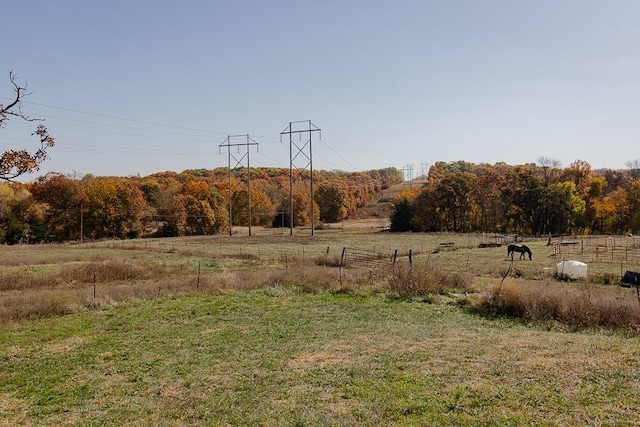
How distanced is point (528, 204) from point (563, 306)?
7175 cm

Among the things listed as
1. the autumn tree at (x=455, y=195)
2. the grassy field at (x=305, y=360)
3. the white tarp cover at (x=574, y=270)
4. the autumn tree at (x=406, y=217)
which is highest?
the autumn tree at (x=455, y=195)

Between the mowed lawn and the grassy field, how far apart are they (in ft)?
0.17

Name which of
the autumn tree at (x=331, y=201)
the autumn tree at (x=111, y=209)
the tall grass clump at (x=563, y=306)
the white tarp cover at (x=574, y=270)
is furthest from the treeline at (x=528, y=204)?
the tall grass clump at (x=563, y=306)

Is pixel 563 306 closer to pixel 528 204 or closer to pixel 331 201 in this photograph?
pixel 528 204

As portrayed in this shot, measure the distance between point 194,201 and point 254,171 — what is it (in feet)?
321

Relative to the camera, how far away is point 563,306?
1916cm

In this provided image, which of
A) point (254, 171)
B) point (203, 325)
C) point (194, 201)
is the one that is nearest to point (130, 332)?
point (203, 325)

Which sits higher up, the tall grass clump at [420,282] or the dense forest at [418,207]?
the dense forest at [418,207]

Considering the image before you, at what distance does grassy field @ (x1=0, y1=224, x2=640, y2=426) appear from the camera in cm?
973

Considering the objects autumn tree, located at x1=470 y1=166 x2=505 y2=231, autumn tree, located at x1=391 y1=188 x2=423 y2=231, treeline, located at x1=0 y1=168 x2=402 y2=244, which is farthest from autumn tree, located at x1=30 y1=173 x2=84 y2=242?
autumn tree, located at x1=470 y1=166 x2=505 y2=231

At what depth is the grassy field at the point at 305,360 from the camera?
9727 mm

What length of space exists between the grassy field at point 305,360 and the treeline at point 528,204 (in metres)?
61.6

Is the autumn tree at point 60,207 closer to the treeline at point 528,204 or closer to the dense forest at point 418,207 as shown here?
the dense forest at point 418,207

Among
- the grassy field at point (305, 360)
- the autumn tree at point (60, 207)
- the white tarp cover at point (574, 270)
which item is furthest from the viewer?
the autumn tree at point (60, 207)
